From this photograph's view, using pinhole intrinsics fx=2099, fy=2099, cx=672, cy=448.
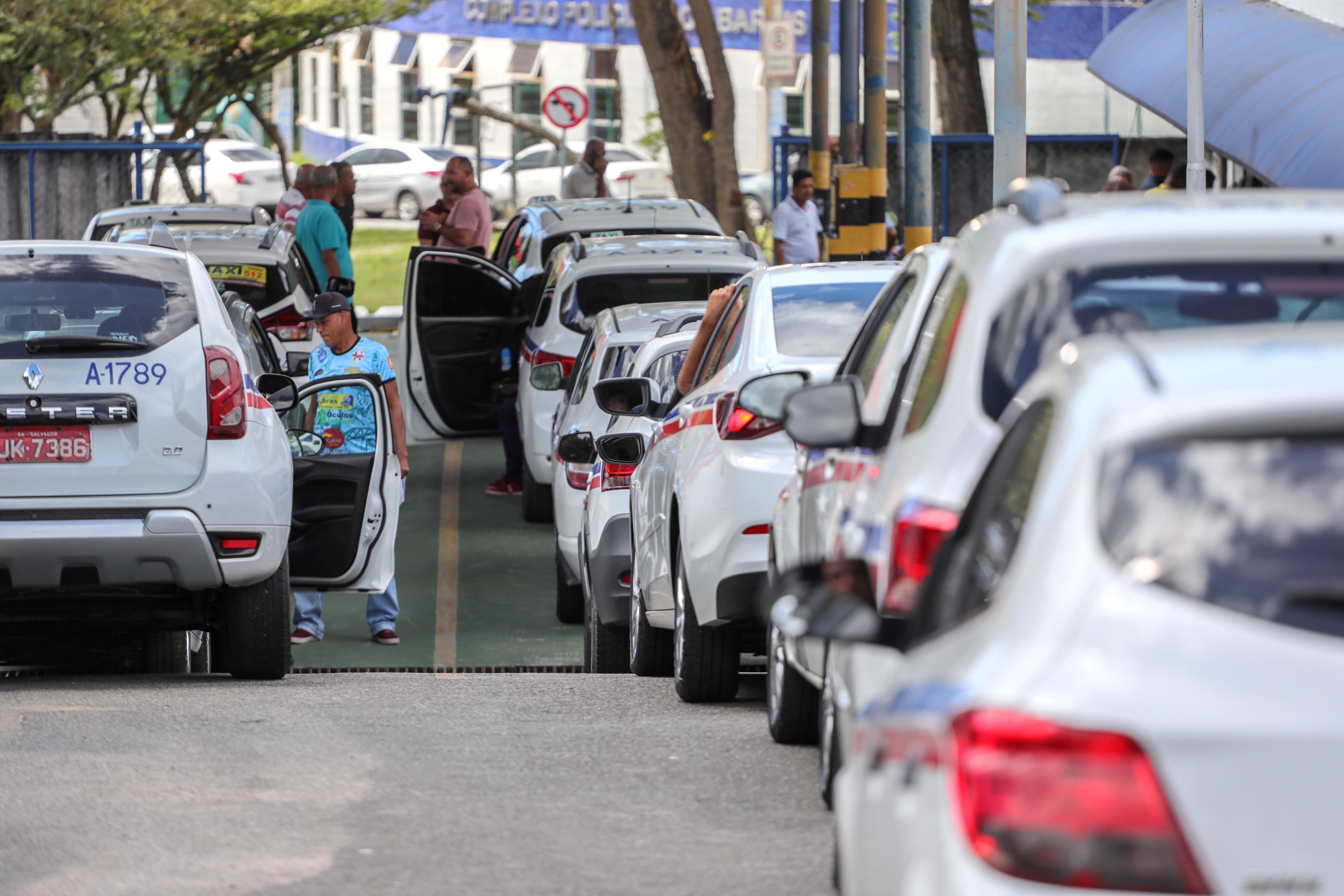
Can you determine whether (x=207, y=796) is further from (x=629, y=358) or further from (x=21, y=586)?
(x=629, y=358)

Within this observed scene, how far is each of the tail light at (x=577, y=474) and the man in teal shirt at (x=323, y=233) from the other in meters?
6.68

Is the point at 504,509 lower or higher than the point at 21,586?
lower

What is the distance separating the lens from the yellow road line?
11.3m

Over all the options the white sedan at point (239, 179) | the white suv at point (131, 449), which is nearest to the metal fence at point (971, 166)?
the white suv at point (131, 449)

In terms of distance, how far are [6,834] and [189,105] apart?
109ft

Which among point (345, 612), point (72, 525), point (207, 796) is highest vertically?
point (72, 525)

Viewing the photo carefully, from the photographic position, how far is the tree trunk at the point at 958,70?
2670cm

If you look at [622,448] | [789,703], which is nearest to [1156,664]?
[789,703]

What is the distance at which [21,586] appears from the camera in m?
7.49

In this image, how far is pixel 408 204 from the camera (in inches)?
1762

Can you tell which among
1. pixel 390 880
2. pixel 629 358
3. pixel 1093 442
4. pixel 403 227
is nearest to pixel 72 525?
pixel 390 880

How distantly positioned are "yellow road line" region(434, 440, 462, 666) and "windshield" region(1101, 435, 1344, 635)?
27.9ft

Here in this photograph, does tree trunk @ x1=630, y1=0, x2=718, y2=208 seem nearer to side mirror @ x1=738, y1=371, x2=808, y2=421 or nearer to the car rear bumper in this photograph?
the car rear bumper

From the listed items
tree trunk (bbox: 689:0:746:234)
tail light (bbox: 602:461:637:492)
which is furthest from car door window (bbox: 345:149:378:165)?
tail light (bbox: 602:461:637:492)
